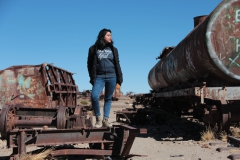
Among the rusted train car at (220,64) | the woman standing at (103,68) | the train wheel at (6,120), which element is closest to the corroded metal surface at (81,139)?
the woman standing at (103,68)

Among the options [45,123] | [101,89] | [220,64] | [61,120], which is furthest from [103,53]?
[220,64]

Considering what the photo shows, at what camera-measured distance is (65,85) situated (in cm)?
1045

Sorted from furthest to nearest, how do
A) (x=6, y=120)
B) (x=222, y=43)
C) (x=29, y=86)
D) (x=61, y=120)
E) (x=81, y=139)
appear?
(x=29, y=86) → (x=222, y=43) → (x=61, y=120) → (x=6, y=120) → (x=81, y=139)

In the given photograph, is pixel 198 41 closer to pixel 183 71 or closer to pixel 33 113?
pixel 183 71

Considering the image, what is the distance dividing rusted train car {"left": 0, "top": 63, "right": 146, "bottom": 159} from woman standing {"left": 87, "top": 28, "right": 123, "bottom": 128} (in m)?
0.53

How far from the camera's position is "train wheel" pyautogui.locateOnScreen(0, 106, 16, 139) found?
5.27m

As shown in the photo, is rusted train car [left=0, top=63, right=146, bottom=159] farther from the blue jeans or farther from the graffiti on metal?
the blue jeans

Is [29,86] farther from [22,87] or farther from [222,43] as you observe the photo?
[222,43]

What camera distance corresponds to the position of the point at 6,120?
17.4 feet

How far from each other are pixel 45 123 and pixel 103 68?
158cm

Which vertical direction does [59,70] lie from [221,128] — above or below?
above

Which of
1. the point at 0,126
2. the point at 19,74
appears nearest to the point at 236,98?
the point at 0,126

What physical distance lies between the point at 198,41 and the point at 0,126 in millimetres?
5011

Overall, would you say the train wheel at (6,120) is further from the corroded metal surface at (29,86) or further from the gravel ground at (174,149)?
the corroded metal surface at (29,86)
